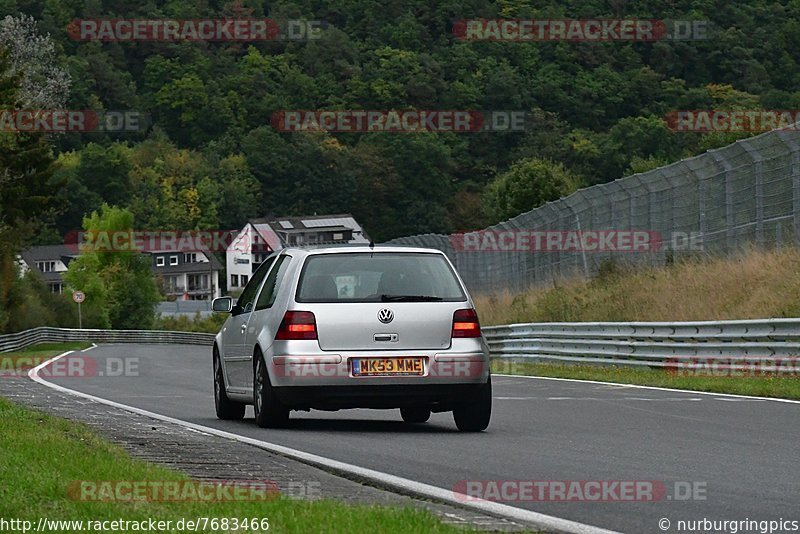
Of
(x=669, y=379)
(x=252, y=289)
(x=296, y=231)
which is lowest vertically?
(x=669, y=379)

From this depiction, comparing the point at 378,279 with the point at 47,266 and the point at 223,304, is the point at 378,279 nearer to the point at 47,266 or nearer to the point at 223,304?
the point at 223,304

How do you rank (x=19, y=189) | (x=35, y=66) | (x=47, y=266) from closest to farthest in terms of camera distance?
(x=19, y=189) < (x=35, y=66) < (x=47, y=266)

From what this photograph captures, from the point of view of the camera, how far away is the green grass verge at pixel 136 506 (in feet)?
22.3

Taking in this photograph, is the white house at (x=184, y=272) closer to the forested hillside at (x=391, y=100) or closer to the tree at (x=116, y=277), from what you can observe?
the forested hillside at (x=391, y=100)

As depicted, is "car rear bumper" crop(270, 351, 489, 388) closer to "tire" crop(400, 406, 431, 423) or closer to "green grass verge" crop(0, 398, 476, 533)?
"tire" crop(400, 406, 431, 423)

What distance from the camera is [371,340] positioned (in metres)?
12.8

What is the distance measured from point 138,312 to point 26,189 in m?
61.3

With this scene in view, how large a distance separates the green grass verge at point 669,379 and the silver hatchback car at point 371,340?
5326 mm

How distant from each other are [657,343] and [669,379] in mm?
2974

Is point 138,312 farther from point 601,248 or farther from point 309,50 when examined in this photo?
point 601,248

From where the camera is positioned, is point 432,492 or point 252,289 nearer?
point 432,492

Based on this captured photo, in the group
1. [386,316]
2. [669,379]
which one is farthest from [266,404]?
[669,379]

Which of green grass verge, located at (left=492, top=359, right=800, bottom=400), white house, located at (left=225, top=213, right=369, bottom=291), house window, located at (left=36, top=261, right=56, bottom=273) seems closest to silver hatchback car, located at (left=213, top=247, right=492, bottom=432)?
green grass verge, located at (left=492, top=359, right=800, bottom=400)

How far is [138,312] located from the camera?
444ft
